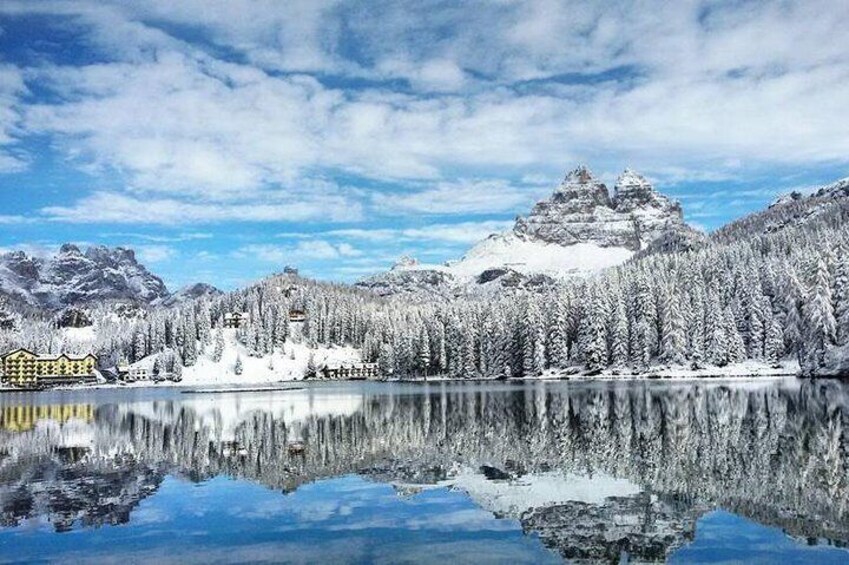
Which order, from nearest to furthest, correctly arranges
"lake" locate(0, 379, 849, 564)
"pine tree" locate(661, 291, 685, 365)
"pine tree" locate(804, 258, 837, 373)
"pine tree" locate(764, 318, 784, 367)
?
1. "lake" locate(0, 379, 849, 564)
2. "pine tree" locate(804, 258, 837, 373)
3. "pine tree" locate(764, 318, 784, 367)
4. "pine tree" locate(661, 291, 685, 365)

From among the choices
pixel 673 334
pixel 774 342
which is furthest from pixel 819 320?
pixel 673 334

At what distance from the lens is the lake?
60.5 ft

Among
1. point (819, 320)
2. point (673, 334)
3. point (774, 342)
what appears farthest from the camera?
point (673, 334)

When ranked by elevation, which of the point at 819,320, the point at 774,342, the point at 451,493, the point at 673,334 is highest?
the point at 819,320

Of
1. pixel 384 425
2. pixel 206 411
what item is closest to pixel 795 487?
pixel 384 425

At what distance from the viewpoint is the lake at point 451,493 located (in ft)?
60.5

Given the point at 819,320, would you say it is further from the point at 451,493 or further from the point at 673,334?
the point at 451,493

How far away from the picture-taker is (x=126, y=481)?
30391 mm

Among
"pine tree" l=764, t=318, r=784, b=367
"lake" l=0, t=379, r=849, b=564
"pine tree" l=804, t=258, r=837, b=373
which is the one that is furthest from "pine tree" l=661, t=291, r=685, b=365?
"lake" l=0, t=379, r=849, b=564

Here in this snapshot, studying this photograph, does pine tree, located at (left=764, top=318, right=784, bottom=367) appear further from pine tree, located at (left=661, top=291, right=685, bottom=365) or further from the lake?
the lake

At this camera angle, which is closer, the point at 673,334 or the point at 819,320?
the point at 819,320

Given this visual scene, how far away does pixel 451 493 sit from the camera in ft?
84.0

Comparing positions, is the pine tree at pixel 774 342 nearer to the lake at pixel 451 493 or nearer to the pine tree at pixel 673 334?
the pine tree at pixel 673 334

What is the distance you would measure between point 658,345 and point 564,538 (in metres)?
124
